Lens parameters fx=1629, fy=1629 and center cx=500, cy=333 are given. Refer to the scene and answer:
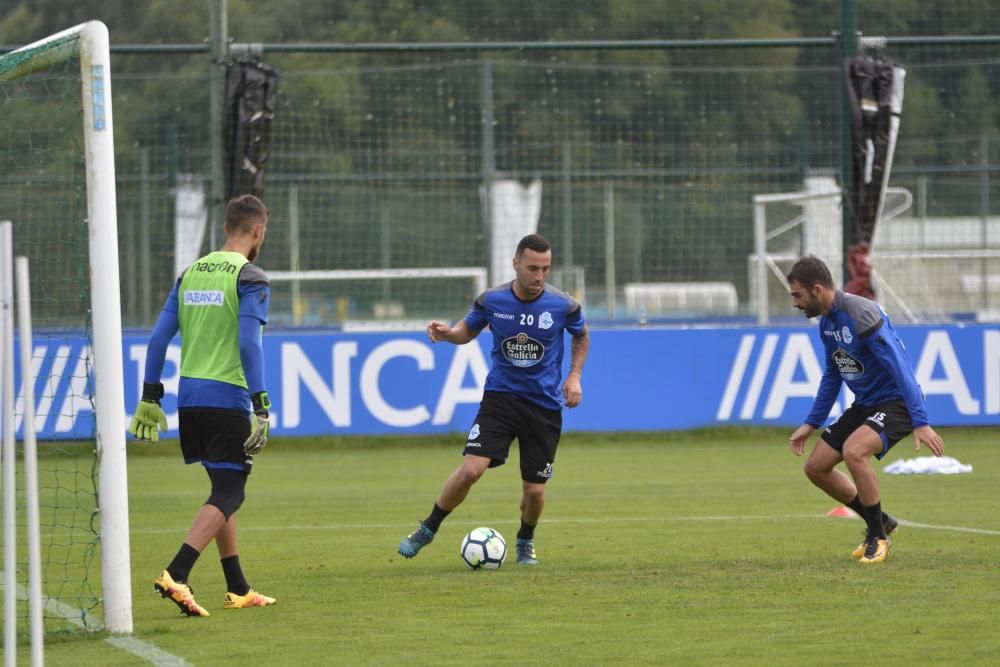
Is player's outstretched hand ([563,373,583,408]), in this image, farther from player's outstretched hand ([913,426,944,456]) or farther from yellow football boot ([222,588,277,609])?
yellow football boot ([222,588,277,609])

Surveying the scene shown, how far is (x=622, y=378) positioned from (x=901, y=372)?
946 cm

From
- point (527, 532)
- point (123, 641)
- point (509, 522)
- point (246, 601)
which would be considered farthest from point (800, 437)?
point (123, 641)

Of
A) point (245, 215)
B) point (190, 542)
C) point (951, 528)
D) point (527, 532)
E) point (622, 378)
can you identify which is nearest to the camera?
point (190, 542)

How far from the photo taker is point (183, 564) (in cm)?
781

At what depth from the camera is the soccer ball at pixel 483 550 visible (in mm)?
9586

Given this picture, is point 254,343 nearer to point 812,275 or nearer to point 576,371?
point 576,371

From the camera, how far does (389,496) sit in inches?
563

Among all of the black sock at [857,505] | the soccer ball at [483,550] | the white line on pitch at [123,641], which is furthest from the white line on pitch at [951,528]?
the white line on pitch at [123,641]

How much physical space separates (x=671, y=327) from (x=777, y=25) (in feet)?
38.7

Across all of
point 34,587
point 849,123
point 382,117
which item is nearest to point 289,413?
point 849,123

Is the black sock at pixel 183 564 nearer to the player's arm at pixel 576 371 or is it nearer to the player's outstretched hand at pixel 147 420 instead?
the player's outstretched hand at pixel 147 420

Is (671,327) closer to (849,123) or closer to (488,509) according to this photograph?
(849,123)

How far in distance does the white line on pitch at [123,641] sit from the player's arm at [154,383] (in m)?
0.92

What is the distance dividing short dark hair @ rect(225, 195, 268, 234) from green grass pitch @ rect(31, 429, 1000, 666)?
6.26ft
